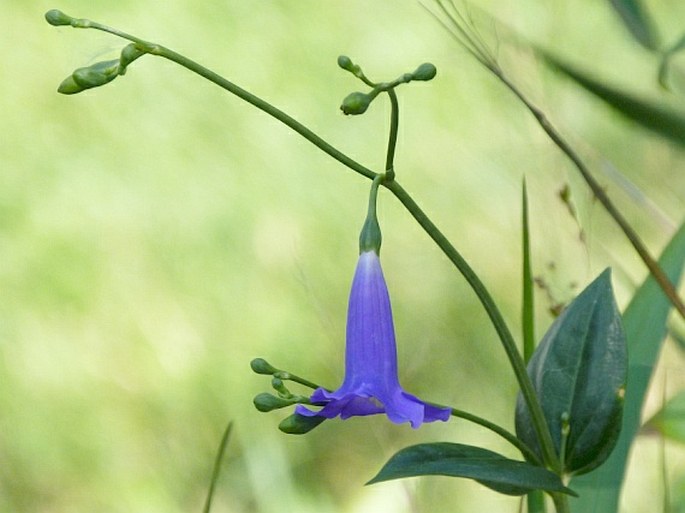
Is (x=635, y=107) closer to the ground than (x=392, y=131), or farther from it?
farther from it

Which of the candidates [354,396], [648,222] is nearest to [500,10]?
[648,222]

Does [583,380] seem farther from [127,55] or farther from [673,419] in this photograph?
[127,55]

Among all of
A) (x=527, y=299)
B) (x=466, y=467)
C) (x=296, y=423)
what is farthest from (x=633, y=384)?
(x=296, y=423)

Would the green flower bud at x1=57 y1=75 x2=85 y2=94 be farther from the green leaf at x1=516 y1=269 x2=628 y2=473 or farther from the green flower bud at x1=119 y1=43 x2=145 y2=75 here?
the green leaf at x1=516 y1=269 x2=628 y2=473

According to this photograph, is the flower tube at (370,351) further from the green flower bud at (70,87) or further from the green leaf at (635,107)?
the green leaf at (635,107)

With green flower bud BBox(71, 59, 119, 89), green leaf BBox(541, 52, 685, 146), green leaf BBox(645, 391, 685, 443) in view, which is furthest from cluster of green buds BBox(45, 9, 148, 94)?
green leaf BBox(541, 52, 685, 146)

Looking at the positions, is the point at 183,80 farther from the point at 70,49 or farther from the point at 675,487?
the point at 675,487
